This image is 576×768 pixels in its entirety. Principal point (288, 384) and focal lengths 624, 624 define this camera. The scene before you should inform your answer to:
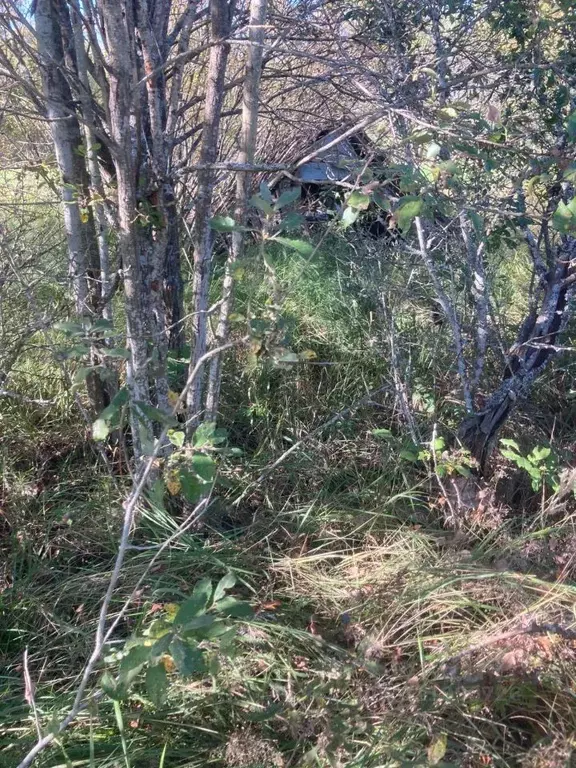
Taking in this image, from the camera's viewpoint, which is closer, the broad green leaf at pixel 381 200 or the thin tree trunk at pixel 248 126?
the broad green leaf at pixel 381 200

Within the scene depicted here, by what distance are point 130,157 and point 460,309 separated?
177 cm

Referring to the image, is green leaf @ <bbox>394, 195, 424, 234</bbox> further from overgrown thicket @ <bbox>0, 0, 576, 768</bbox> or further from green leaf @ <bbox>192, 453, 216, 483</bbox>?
green leaf @ <bbox>192, 453, 216, 483</bbox>

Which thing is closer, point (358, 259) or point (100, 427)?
point (100, 427)

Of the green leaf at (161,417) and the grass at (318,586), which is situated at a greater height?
the green leaf at (161,417)

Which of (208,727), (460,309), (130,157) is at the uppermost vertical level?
(130,157)

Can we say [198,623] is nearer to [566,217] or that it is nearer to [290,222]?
[290,222]

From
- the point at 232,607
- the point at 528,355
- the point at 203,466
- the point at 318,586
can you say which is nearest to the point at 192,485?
the point at 203,466

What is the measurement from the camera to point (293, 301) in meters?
3.55

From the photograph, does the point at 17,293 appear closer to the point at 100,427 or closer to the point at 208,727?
the point at 100,427

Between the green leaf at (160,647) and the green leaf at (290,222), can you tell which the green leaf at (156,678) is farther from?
the green leaf at (290,222)

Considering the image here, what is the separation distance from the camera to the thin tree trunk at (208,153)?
1997mm

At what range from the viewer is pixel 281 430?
9.32ft

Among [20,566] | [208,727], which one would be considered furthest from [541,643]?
[20,566]

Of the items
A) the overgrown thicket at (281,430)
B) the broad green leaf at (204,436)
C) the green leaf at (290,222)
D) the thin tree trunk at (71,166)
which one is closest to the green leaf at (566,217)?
the overgrown thicket at (281,430)
